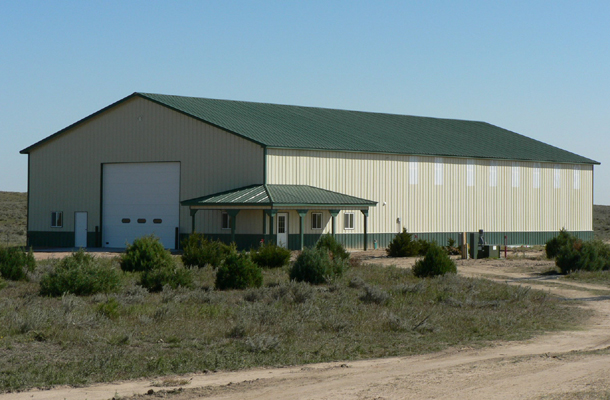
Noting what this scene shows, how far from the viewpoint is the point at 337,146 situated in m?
39.2

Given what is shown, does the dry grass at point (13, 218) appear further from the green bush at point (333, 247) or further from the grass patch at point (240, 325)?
the grass patch at point (240, 325)

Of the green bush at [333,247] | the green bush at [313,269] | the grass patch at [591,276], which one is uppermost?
the green bush at [333,247]

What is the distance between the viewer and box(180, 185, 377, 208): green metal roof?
114 feet

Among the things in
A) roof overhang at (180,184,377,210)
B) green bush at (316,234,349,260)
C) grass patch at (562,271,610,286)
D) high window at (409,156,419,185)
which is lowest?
grass patch at (562,271,610,286)

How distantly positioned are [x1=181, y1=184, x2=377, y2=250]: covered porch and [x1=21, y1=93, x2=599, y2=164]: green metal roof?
7.52ft

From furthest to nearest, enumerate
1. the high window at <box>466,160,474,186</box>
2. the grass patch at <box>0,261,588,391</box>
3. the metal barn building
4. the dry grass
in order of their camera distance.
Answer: the dry grass → the high window at <box>466,160,474,186</box> → the metal barn building → the grass patch at <box>0,261,588,391</box>

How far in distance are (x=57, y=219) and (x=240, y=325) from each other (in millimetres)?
32262

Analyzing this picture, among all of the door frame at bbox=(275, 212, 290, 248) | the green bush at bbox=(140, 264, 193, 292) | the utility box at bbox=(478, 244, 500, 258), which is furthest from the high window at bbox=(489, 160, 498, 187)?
the green bush at bbox=(140, 264, 193, 292)

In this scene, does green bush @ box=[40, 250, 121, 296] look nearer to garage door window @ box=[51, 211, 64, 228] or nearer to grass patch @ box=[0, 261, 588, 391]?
grass patch @ box=[0, 261, 588, 391]

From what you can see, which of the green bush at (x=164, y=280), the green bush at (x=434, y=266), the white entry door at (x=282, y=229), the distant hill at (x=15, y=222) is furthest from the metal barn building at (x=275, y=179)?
the green bush at (x=164, y=280)

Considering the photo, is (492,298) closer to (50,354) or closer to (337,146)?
(50,354)

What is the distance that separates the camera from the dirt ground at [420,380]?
953 centimetres

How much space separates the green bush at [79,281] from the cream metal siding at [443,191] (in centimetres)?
1753

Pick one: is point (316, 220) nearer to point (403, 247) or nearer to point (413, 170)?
point (403, 247)
